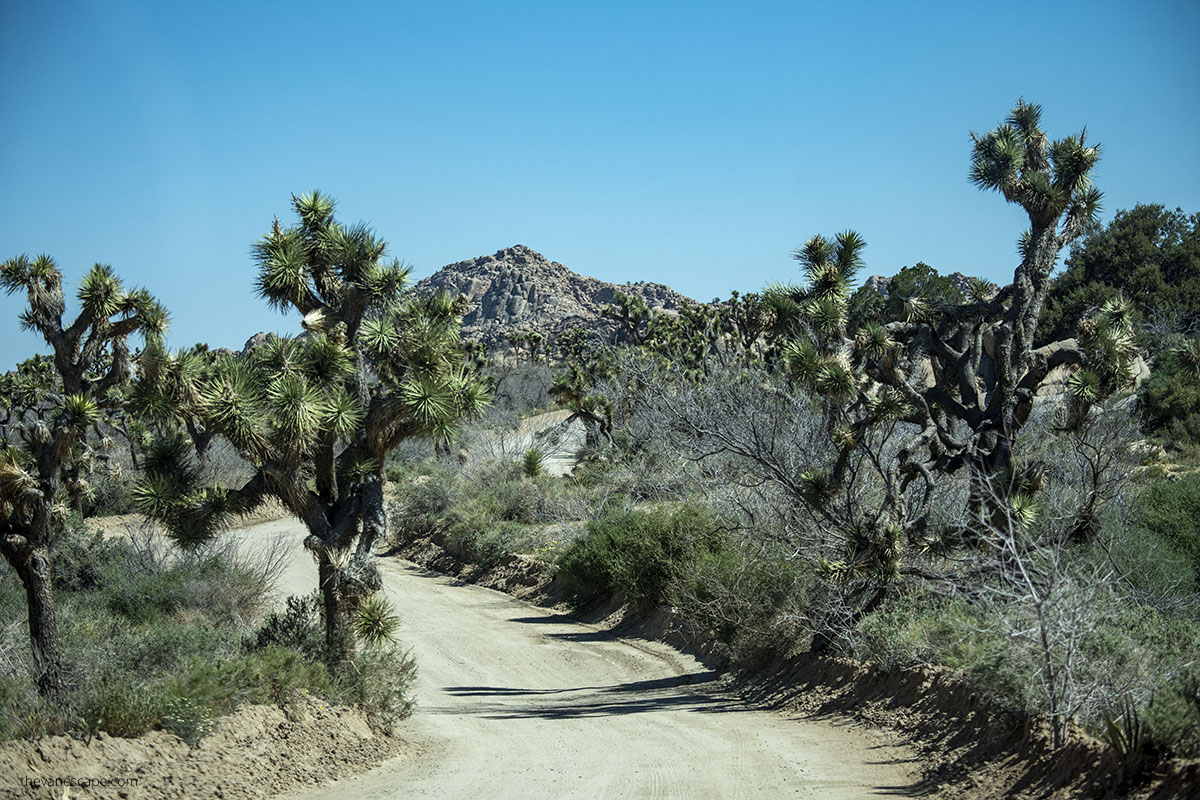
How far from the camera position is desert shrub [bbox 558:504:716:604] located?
58.7 feet

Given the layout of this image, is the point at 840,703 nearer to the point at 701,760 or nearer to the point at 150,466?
the point at 701,760

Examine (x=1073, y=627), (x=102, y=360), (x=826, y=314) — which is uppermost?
(x=826, y=314)

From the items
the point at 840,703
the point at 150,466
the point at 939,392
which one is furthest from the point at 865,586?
the point at 150,466

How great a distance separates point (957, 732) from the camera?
8781 millimetres

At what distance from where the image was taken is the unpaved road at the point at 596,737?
339 inches

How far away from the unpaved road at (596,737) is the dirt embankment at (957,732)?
0.36 metres

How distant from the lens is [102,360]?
11445 mm

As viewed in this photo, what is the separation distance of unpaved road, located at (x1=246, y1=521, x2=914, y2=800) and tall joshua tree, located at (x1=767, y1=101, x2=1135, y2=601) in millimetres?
2583

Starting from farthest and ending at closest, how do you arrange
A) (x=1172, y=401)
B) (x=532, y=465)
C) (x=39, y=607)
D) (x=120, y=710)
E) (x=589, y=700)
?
(x=532, y=465) → (x=1172, y=401) → (x=589, y=700) → (x=39, y=607) → (x=120, y=710)

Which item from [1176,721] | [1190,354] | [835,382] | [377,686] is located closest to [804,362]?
[835,382]

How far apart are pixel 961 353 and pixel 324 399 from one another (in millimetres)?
8606

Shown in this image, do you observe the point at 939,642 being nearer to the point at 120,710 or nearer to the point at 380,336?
the point at 380,336

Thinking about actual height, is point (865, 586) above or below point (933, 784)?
above

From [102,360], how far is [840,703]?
9867 mm
